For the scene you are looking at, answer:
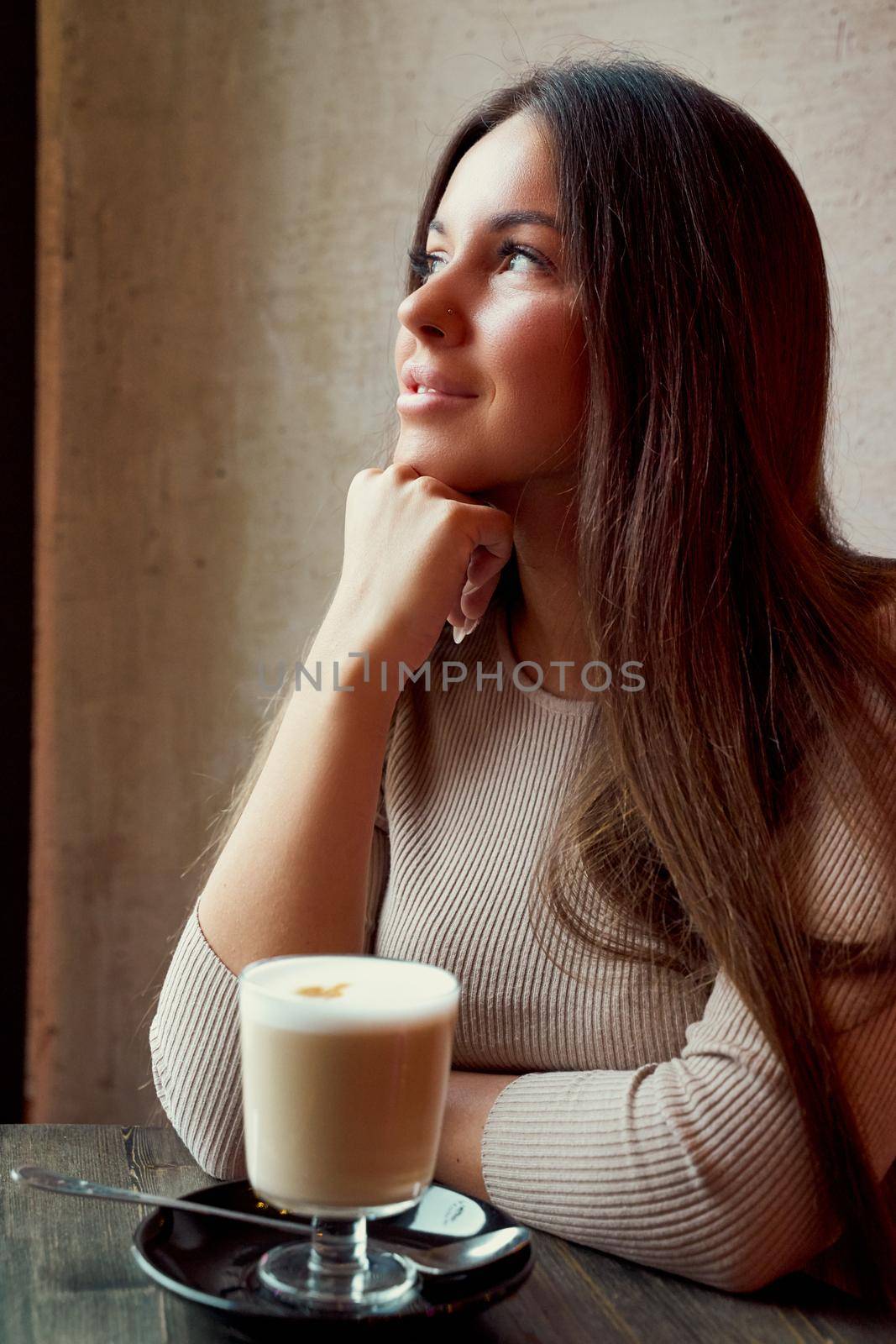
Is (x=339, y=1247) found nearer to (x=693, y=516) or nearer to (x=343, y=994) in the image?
(x=343, y=994)

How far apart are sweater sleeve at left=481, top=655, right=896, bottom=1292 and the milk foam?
0.25 metres

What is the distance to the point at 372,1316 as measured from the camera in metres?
0.62

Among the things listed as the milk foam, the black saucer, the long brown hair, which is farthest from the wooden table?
the long brown hair

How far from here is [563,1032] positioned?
1.08 meters

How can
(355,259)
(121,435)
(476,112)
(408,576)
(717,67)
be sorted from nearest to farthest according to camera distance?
(408,576) → (476,112) → (717,67) → (355,259) → (121,435)

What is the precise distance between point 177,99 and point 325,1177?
1854 millimetres

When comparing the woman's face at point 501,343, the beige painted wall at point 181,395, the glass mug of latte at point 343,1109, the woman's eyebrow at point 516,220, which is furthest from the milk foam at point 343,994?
the beige painted wall at point 181,395

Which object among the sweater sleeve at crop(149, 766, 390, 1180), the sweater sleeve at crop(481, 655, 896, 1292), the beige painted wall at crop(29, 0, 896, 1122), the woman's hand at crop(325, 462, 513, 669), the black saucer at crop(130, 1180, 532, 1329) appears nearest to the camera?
the black saucer at crop(130, 1180, 532, 1329)

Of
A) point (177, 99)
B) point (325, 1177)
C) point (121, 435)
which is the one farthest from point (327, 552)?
point (325, 1177)

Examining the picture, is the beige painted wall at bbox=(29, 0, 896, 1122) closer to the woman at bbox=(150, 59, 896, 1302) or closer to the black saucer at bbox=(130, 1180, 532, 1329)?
the woman at bbox=(150, 59, 896, 1302)

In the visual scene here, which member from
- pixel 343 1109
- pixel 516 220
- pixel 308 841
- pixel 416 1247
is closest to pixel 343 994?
pixel 343 1109

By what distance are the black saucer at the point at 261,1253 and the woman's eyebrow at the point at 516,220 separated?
80 centimetres

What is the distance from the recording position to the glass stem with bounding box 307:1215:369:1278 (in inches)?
26.5

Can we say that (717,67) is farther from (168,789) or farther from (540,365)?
(168,789)
